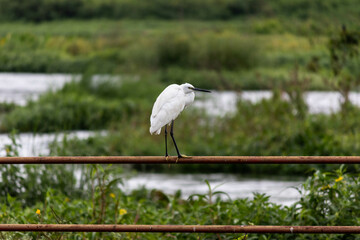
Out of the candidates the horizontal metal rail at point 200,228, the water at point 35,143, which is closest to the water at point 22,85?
the water at point 35,143

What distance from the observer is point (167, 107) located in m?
3.49

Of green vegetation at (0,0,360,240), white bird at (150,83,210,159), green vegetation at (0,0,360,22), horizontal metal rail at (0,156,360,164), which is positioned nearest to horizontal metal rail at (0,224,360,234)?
horizontal metal rail at (0,156,360,164)

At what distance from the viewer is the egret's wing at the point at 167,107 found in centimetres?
350

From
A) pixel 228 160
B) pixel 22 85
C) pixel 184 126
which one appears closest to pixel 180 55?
pixel 22 85

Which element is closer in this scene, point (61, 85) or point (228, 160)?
point (228, 160)

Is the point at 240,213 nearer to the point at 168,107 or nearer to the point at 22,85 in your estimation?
the point at 168,107

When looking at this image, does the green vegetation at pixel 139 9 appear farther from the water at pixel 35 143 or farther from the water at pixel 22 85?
the water at pixel 35 143

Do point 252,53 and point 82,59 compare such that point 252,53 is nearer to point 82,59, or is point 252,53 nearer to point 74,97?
point 82,59

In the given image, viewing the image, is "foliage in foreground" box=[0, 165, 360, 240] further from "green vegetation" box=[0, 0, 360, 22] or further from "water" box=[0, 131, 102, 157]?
"green vegetation" box=[0, 0, 360, 22]

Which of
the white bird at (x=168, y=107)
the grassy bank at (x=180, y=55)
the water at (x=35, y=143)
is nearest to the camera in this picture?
the white bird at (x=168, y=107)

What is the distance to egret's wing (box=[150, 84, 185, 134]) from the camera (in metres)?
3.50

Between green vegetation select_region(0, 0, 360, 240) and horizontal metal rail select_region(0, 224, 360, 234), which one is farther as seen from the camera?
green vegetation select_region(0, 0, 360, 240)

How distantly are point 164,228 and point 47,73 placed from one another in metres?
32.7

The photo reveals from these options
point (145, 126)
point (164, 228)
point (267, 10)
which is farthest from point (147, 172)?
point (267, 10)
